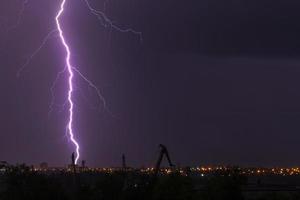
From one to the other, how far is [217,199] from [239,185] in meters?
1.17

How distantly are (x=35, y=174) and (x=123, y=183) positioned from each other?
517 cm

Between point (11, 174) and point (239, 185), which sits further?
point (11, 174)

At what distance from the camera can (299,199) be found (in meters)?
26.6

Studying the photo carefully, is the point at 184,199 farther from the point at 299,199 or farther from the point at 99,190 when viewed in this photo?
the point at 99,190

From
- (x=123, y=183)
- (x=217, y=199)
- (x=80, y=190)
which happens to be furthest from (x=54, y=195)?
(x=217, y=199)

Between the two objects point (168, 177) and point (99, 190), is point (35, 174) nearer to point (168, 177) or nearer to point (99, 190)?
point (99, 190)

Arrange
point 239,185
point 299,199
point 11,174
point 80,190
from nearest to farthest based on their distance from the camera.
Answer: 1. point 299,199
2. point 239,185
3. point 80,190
4. point 11,174

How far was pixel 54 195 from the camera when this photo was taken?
34.6 meters

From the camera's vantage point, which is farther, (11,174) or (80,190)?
(11,174)

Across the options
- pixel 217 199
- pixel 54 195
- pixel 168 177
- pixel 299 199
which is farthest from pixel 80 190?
pixel 299 199

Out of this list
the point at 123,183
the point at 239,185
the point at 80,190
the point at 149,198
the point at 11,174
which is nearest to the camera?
the point at 239,185

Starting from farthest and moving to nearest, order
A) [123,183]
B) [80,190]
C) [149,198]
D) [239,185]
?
[123,183] → [80,190] → [149,198] → [239,185]

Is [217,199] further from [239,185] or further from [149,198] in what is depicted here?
[149,198]

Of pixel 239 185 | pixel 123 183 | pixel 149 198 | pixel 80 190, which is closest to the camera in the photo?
pixel 239 185
